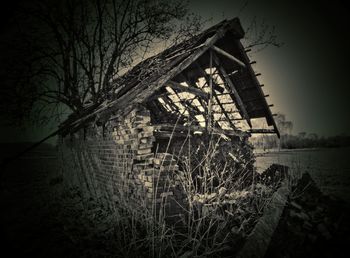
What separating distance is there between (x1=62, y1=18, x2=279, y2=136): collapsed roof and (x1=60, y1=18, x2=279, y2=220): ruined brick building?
0.08 feet

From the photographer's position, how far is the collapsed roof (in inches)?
205

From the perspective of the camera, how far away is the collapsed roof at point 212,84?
5199 mm

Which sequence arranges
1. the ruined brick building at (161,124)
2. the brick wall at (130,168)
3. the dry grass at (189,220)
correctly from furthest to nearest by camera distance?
the ruined brick building at (161,124)
the brick wall at (130,168)
the dry grass at (189,220)

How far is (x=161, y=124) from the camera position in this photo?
4.18m

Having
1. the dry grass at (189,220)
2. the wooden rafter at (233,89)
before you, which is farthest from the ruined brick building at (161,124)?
the dry grass at (189,220)

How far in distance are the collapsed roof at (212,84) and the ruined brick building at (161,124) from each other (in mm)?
24

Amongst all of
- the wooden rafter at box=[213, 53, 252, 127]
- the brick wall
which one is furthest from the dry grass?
the wooden rafter at box=[213, 53, 252, 127]

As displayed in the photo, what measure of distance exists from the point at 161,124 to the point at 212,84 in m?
2.38

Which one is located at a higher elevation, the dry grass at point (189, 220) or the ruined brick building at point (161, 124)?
the ruined brick building at point (161, 124)

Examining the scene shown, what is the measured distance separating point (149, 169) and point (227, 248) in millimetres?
1741

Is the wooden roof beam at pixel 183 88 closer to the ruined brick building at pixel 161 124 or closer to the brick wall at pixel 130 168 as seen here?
the ruined brick building at pixel 161 124

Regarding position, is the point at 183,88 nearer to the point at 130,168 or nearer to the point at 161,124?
the point at 161,124

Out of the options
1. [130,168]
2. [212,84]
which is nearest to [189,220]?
[130,168]

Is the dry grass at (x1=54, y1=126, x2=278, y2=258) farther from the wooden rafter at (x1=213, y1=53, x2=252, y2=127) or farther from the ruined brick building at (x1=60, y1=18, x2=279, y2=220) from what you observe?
the wooden rafter at (x1=213, y1=53, x2=252, y2=127)
